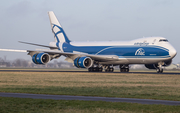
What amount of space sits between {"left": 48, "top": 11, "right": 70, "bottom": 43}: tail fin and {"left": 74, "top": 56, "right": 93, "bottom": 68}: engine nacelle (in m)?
10.9

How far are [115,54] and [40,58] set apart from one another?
12685mm

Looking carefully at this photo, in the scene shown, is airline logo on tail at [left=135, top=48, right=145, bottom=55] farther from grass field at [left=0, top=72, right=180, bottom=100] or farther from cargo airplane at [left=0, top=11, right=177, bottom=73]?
grass field at [left=0, top=72, right=180, bottom=100]

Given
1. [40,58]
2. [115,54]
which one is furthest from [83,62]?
[40,58]

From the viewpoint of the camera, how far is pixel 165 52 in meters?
51.3

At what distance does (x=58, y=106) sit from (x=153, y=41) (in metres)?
38.1

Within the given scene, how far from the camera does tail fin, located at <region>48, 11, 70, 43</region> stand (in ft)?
213

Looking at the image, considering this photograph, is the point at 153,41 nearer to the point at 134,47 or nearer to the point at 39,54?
the point at 134,47

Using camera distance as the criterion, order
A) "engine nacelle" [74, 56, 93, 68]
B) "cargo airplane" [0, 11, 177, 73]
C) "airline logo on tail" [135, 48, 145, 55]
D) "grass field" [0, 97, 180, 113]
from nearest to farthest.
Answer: "grass field" [0, 97, 180, 113]
"cargo airplane" [0, 11, 177, 73]
"airline logo on tail" [135, 48, 145, 55]
"engine nacelle" [74, 56, 93, 68]

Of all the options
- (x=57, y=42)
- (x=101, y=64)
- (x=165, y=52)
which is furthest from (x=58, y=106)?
(x=57, y=42)

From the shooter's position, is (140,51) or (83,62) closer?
(140,51)

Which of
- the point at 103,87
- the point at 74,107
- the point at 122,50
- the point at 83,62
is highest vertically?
the point at 122,50

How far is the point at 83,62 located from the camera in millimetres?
53000

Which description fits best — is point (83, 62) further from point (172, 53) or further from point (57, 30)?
point (57, 30)

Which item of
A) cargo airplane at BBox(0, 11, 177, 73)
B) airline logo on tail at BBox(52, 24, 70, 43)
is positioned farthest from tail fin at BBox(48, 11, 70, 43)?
cargo airplane at BBox(0, 11, 177, 73)
